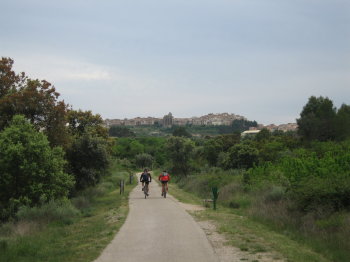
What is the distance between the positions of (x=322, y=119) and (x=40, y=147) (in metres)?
59.4

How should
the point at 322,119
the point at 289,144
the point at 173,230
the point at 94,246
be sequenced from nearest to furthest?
the point at 94,246
the point at 173,230
the point at 289,144
the point at 322,119

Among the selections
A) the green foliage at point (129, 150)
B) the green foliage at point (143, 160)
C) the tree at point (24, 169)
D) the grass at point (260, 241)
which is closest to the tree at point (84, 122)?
the tree at point (24, 169)

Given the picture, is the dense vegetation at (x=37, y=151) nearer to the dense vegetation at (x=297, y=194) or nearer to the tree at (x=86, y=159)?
the tree at (x=86, y=159)

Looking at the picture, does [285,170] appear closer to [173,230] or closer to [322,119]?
[173,230]

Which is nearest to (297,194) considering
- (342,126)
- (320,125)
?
(342,126)

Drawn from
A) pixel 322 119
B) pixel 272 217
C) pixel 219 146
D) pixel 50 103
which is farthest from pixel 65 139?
pixel 322 119

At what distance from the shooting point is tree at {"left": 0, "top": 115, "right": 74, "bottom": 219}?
20.5 m

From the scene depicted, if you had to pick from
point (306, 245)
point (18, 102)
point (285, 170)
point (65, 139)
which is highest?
point (18, 102)

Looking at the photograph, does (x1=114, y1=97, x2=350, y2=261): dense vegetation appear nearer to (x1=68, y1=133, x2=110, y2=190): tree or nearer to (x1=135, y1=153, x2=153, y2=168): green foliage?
(x1=68, y1=133, x2=110, y2=190): tree

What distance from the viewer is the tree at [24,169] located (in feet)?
67.2

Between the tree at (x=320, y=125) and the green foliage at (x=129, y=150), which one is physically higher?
the tree at (x=320, y=125)

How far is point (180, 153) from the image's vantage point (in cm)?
5234

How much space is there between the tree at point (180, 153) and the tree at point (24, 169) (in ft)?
101

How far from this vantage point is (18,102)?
25562 millimetres
